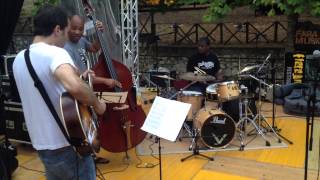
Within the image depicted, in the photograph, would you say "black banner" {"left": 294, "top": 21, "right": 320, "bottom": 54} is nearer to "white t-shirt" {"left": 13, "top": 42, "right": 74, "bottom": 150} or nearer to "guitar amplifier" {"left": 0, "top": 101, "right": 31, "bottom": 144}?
"guitar amplifier" {"left": 0, "top": 101, "right": 31, "bottom": 144}

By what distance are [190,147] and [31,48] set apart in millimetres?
3670

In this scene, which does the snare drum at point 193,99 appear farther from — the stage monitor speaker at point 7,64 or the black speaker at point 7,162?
the stage monitor speaker at point 7,64

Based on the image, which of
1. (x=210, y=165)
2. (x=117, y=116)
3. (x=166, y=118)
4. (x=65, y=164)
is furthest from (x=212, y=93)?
(x=65, y=164)

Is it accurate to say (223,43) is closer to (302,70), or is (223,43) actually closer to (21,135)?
(302,70)

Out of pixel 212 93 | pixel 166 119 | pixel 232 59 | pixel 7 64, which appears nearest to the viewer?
pixel 166 119

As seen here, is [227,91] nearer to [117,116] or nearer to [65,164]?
[117,116]

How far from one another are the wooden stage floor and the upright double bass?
357 millimetres

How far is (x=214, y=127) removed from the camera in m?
5.56

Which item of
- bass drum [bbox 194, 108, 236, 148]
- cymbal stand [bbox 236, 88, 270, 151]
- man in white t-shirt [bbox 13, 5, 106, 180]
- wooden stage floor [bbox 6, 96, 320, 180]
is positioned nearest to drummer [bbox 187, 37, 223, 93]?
cymbal stand [bbox 236, 88, 270, 151]

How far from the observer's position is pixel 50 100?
2.51m

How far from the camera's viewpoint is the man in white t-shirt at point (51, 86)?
7.85ft

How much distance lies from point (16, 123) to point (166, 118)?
3.01 metres

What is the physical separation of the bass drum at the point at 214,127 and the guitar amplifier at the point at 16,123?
97.5 inches

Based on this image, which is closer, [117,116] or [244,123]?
[117,116]
